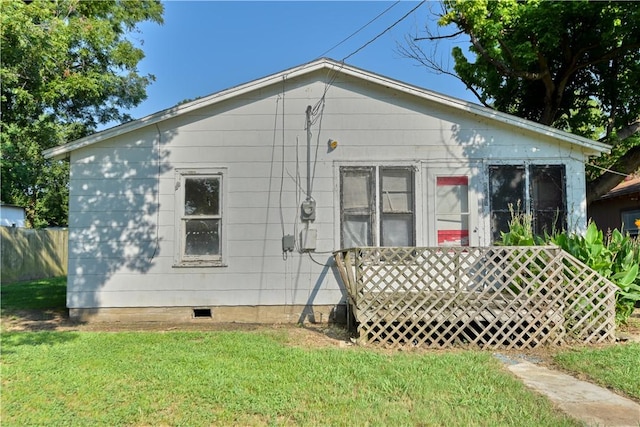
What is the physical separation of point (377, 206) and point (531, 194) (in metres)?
2.59

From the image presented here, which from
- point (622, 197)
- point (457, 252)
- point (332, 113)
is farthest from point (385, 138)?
point (622, 197)

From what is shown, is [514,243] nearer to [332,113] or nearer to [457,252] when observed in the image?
[457,252]

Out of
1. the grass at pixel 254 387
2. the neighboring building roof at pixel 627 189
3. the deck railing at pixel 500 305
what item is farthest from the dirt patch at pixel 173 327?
the neighboring building roof at pixel 627 189

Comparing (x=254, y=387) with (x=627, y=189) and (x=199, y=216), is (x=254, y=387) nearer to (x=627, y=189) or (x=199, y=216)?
(x=199, y=216)

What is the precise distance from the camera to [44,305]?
29.6ft

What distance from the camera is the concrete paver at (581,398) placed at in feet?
10.9

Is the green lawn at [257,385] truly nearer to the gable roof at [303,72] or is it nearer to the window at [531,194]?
the window at [531,194]

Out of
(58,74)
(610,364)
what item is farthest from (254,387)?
(58,74)

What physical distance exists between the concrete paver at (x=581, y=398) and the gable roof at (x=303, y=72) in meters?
4.05

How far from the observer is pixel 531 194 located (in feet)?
23.7

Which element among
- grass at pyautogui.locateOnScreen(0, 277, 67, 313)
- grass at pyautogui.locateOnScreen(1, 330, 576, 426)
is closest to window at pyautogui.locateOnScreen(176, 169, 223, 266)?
grass at pyautogui.locateOnScreen(1, 330, 576, 426)

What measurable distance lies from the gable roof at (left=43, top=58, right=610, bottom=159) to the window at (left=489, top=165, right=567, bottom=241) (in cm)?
64

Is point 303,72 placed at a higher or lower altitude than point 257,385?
higher

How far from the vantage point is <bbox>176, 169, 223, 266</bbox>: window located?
718 centimetres
